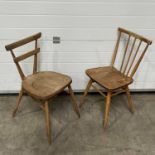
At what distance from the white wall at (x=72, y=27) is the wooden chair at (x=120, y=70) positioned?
0.10 metres

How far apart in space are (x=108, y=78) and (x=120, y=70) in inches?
14.5

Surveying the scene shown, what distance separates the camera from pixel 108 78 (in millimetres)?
2127

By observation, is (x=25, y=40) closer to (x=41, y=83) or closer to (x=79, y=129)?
(x=41, y=83)

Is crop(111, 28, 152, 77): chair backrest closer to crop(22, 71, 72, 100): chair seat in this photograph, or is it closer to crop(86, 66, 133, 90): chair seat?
crop(86, 66, 133, 90): chair seat

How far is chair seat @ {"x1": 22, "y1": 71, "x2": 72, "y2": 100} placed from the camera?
183 centimetres

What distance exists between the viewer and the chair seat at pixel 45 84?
1827 millimetres

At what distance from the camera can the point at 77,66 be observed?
2.42m

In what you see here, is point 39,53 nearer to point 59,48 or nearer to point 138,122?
point 59,48

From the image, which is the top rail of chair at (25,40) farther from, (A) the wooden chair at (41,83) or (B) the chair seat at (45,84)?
(B) the chair seat at (45,84)

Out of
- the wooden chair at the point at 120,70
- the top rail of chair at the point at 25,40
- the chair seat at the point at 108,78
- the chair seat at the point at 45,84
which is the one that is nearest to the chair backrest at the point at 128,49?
the wooden chair at the point at 120,70

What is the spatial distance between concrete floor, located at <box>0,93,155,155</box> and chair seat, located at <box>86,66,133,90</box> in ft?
1.46

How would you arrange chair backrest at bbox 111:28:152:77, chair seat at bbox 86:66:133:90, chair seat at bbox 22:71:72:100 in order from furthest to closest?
chair backrest at bbox 111:28:152:77 < chair seat at bbox 86:66:133:90 < chair seat at bbox 22:71:72:100

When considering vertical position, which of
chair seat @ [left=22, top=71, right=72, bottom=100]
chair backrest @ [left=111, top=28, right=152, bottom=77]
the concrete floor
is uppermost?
chair backrest @ [left=111, top=28, right=152, bottom=77]

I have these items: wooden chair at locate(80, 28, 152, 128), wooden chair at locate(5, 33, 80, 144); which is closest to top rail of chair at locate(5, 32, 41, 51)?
wooden chair at locate(5, 33, 80, 144)
